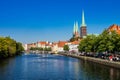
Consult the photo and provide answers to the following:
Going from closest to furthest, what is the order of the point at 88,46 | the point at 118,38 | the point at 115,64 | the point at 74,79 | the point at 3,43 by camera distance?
the point at 74,79, the point at 115,64, the point at 118,38, the point at 88,46, the point at 3,43

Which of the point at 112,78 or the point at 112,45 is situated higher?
the point at 112,45

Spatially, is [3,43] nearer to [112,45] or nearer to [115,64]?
[112,45]

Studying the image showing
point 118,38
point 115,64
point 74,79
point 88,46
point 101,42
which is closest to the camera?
point 74,79

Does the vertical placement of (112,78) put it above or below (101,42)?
below

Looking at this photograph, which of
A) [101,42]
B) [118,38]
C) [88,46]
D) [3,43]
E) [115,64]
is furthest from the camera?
[3,43]

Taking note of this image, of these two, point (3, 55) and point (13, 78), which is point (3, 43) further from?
point (13, 78)

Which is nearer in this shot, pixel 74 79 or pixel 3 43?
pixel 74 79

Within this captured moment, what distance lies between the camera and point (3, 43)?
4500 inches

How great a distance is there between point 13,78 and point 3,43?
237 ft

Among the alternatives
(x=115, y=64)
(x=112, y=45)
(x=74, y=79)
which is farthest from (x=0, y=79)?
(x=112, y=45)

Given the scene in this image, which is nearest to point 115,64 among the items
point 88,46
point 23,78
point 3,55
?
point 23,78

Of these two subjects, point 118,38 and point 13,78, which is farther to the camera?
point 118,38

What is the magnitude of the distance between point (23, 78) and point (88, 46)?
65.1 meters

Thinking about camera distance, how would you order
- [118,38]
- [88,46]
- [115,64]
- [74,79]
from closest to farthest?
[74,79] < [115,64] < [118,38] < [88,46]
